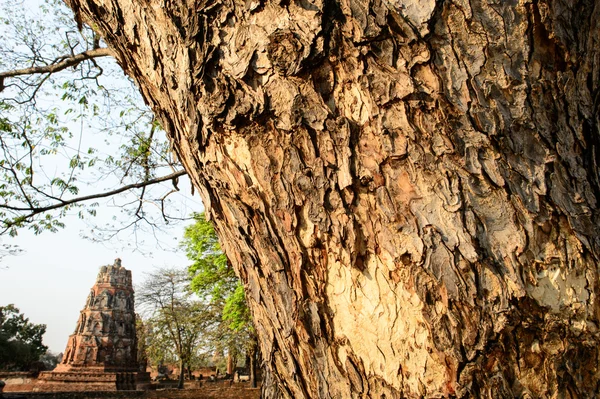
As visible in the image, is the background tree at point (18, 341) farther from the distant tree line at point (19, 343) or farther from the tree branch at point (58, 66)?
the tree branch at point (58, 66)

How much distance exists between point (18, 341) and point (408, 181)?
4097cm

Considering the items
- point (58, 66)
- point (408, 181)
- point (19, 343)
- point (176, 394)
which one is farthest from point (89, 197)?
point (19, 343)

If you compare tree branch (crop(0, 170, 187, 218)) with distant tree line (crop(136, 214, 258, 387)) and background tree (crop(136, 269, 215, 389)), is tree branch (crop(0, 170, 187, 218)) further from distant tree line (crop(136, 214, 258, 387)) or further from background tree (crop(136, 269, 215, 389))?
background tree (crop(136, 269, 215, 389))

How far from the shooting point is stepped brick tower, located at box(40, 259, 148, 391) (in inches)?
942

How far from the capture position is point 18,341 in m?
34.5

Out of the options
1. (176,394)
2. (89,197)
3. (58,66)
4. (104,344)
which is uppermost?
(58,66)

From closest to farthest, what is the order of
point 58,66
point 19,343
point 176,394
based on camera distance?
1. point 58,66
2. point 176,394
3. point 19,343

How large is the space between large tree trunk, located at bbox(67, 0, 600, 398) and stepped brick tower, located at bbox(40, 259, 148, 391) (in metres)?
26.1

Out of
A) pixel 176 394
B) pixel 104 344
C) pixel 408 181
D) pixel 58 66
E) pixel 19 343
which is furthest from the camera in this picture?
pixel 19 343

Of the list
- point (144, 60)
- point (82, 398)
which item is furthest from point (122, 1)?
point (82, 398)

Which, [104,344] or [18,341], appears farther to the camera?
[18,341]

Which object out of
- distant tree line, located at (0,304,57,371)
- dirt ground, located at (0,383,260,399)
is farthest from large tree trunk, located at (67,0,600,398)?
distant tree line, located at (0,304,57,371)

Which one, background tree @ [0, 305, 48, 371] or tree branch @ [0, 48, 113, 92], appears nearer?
tree branch @ [0, 48, 113, 92]

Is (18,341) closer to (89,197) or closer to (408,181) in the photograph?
(89,197)
